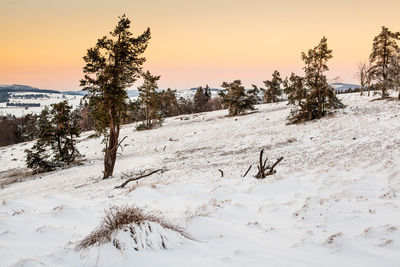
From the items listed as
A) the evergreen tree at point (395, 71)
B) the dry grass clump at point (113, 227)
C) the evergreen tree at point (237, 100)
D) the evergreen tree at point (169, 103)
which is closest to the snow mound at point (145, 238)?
the dry grass clump at point (113, 227)

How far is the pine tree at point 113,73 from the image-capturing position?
15.3 m

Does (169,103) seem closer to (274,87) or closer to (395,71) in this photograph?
(274,87)

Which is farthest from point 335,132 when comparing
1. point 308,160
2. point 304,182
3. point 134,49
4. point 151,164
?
point 134,49

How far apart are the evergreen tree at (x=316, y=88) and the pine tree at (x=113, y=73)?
1925cm

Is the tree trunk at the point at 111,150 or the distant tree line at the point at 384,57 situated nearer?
the tree trunk at the point at 111,150

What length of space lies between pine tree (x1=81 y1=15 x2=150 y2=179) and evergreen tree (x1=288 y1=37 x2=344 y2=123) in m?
19.3

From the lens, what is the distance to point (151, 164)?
1969cm

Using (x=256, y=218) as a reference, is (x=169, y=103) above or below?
above

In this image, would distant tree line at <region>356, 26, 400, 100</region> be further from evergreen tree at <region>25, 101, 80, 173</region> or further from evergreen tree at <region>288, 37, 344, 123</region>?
evergreen tree at <region>25, 101, 80, 173</region>

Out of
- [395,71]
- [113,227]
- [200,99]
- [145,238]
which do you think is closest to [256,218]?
[145,238]

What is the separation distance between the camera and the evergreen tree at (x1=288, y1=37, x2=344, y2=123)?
89.1ft

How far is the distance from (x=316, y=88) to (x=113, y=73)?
69.7 ft

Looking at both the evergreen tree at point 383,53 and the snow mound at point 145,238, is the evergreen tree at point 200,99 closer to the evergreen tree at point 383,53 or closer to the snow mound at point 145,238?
the evergreen tree at point 383,53

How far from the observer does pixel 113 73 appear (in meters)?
15.6
